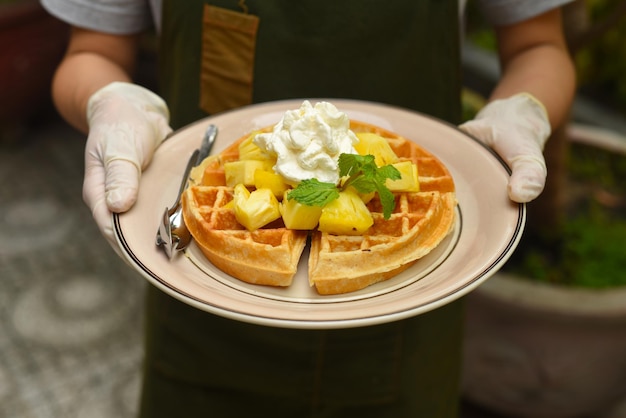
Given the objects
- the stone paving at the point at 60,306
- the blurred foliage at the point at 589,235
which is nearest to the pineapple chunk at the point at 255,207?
the blurred foliage at the point at 589,235

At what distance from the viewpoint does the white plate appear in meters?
1.13

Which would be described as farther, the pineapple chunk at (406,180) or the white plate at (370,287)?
the pineapple chunk at (406,180)

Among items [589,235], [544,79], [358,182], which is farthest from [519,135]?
[589,235]

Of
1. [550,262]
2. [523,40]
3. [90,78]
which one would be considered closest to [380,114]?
[523,40]

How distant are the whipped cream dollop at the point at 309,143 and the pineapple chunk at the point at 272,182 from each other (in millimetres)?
18

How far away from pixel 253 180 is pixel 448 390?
92 centimetres

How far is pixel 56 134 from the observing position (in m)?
4.57

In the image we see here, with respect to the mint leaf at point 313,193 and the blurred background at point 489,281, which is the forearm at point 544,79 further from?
the mint leaf at point 313,193

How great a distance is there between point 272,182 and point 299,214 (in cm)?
11

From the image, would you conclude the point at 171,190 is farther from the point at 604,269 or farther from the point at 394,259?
the point at 604,269

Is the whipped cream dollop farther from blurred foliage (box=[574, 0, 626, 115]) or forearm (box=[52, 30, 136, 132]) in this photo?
blurred foliage (box=[574, 0, 626, 115])

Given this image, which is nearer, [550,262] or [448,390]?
[448,390]

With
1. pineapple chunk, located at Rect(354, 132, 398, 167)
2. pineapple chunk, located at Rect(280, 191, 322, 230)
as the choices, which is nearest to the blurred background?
pineapple chunk, located at Rect(354, 132, 398, 167)

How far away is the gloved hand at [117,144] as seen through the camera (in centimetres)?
138
